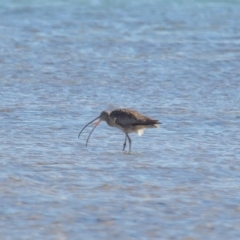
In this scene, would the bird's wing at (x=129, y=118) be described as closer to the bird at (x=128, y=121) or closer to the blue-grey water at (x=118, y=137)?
the bird at (x=128, y=121)

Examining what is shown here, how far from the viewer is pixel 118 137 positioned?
10.3 metres

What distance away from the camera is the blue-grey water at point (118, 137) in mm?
6973

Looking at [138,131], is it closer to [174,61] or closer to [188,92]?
[188,92]

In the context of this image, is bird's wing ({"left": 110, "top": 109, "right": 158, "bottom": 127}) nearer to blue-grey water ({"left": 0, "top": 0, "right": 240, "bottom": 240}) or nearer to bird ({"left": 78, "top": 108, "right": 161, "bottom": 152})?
bird ({"left": 78, "top": 108, "right": 161, "bottom": 152})

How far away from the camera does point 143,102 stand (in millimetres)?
A: 12148

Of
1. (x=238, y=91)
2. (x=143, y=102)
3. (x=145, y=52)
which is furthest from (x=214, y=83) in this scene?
(x=145, y=52)

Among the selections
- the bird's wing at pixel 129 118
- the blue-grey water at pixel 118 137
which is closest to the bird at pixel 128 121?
the bird's wing at pixel 129 118

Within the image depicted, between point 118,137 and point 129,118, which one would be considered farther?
point 118,137

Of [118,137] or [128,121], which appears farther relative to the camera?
[118,137]

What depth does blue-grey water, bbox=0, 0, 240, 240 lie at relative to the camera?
6.97 meters

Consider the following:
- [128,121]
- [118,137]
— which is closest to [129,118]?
[128,121]

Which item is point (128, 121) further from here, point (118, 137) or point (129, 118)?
point (118, 137)

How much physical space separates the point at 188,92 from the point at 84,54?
4377 mm

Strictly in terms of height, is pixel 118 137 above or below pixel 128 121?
below
